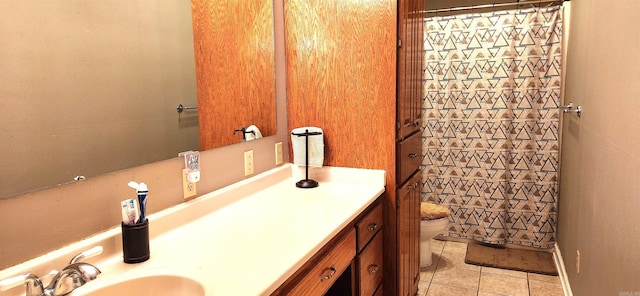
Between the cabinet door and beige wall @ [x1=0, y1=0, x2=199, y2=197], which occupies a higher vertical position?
beige wall @ [x1=0, y1=0, x2=199, y2=197]

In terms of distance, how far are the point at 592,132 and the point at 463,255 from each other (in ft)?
5.05

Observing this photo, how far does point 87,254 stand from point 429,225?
2342 mm

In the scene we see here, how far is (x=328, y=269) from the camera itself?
1.40m

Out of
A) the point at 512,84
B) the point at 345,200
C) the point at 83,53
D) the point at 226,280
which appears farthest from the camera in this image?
the point at 512,84

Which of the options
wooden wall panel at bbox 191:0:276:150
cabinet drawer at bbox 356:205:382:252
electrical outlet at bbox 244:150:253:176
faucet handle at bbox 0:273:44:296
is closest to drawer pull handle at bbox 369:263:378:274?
cabinet drawer at bbox 356:205:382:252

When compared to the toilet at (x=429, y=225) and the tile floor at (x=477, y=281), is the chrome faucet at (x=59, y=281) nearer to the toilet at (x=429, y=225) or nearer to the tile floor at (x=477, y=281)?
the tile floor at (x=477, y=281)

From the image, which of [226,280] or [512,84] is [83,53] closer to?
[226,280]

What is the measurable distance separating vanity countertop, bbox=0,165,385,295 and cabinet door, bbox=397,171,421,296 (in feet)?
0.80

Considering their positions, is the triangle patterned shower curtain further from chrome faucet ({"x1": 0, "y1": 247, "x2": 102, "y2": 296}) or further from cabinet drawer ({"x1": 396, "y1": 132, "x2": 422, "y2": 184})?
chrome faucet ({"x1": 0, "y1": 247, "x2": 102, "y2": 296})

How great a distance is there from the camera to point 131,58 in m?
1.36

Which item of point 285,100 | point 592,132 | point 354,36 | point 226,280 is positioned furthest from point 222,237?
point 592,132

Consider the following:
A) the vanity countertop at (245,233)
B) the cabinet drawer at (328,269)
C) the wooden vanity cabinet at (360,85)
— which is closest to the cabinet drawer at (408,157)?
the wooden vanity cabinet at (360,85)

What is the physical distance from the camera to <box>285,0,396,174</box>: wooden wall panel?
1.95 metres

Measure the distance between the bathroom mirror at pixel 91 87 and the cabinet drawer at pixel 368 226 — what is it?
700mm
